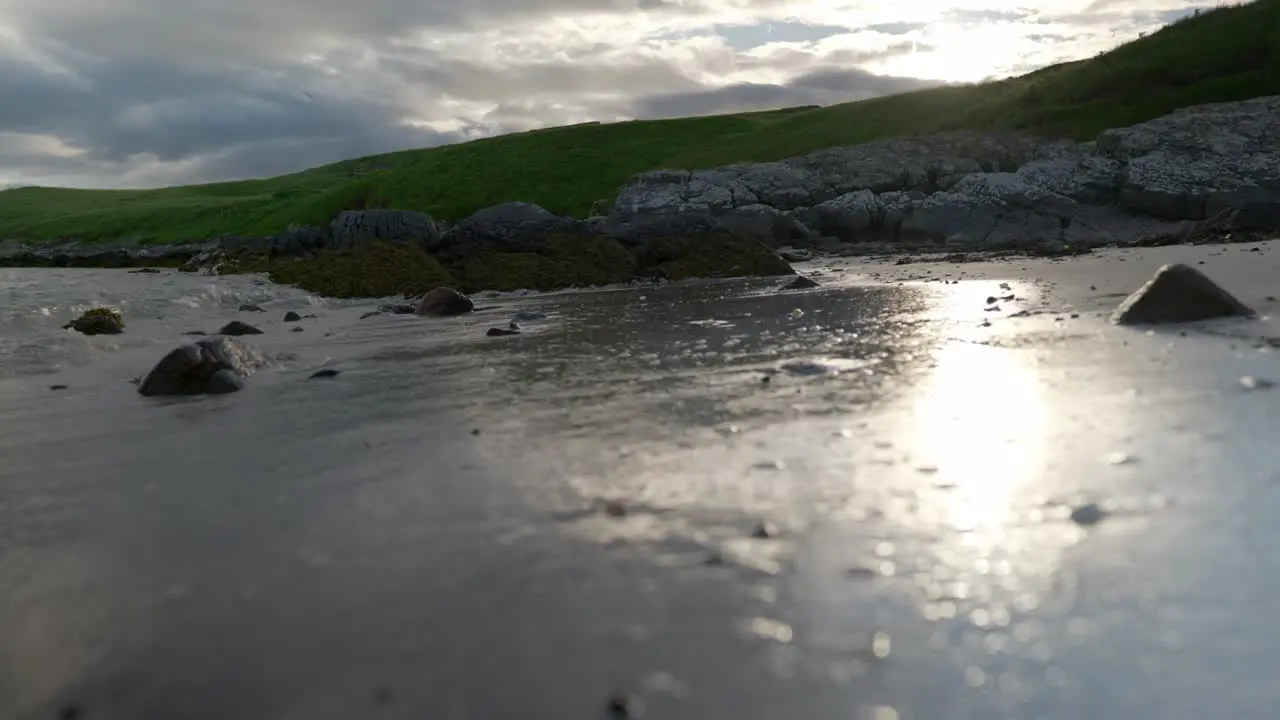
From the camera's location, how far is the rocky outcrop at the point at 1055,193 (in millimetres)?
27375

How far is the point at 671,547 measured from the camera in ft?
9.40

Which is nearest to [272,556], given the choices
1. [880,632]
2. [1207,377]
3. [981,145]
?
[880,632]

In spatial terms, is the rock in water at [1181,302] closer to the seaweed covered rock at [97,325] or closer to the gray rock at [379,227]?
the seaweed covered rock at [97,325]

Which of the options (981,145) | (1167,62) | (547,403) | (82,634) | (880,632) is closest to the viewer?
(880,632)

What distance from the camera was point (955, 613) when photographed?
2.26 m

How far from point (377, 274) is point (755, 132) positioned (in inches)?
1677

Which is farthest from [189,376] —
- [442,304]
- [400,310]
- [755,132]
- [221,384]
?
[755,132]

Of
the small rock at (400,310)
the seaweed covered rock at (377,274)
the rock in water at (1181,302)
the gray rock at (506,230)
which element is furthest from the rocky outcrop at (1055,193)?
the rock in water at (1181,302)

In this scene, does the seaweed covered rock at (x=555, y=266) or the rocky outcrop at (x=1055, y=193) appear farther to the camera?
the rocky outcrop at (x=1055, y=193)

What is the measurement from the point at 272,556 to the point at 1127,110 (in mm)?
46231

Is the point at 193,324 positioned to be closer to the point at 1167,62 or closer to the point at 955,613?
the point at 955,613

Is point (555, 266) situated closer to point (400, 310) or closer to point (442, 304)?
point (400, 310)

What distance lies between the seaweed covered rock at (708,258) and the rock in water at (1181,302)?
41.3ft

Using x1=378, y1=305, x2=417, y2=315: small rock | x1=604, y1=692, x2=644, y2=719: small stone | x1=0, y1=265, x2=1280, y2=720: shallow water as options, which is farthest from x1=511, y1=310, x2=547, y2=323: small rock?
x1=604, y1=692, x2=644, y2=719: small stone
